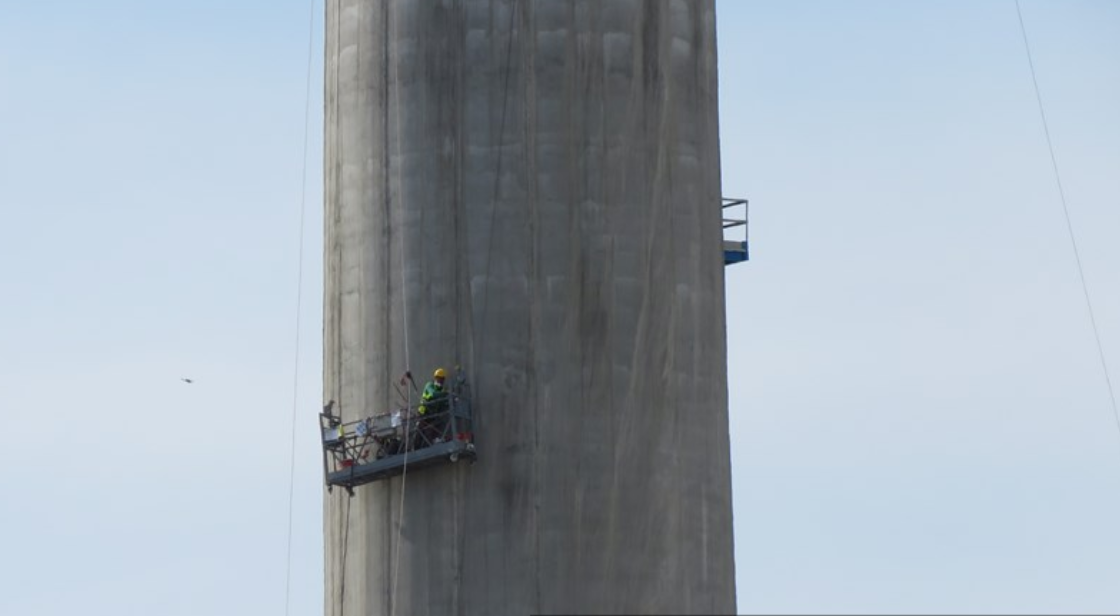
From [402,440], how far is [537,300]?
13.9 feet

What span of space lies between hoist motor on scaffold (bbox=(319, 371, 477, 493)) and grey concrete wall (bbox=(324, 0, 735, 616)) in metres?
0.44

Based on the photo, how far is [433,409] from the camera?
9006cm

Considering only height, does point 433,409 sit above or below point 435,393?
below

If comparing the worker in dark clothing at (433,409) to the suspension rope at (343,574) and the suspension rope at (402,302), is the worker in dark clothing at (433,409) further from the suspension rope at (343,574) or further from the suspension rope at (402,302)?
the suspension rope at (343,574)

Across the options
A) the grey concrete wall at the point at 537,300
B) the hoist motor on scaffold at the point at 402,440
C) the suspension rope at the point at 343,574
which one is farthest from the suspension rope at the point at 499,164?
the suspension rope at the point at 343,574

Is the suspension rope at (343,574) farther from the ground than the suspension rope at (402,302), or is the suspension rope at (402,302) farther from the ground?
the suspension rope at (402,302)

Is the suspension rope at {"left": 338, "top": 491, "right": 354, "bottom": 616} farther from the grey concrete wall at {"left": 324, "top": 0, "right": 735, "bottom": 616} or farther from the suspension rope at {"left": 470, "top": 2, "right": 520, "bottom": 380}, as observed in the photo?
the suspension rope at {"left": 470, "top": 2, "right": 520, "bottom": 380}

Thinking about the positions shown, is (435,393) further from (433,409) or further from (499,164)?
(499,164)

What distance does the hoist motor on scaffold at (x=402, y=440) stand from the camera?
295 ft

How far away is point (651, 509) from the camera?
90000mm

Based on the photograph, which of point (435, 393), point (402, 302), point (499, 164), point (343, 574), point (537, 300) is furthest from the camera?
point (343, 574)

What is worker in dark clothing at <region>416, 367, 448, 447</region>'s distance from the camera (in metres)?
89.9

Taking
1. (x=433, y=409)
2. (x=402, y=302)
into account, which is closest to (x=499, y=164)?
(x=402, y=302)

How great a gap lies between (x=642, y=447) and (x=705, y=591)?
11.2 ft
